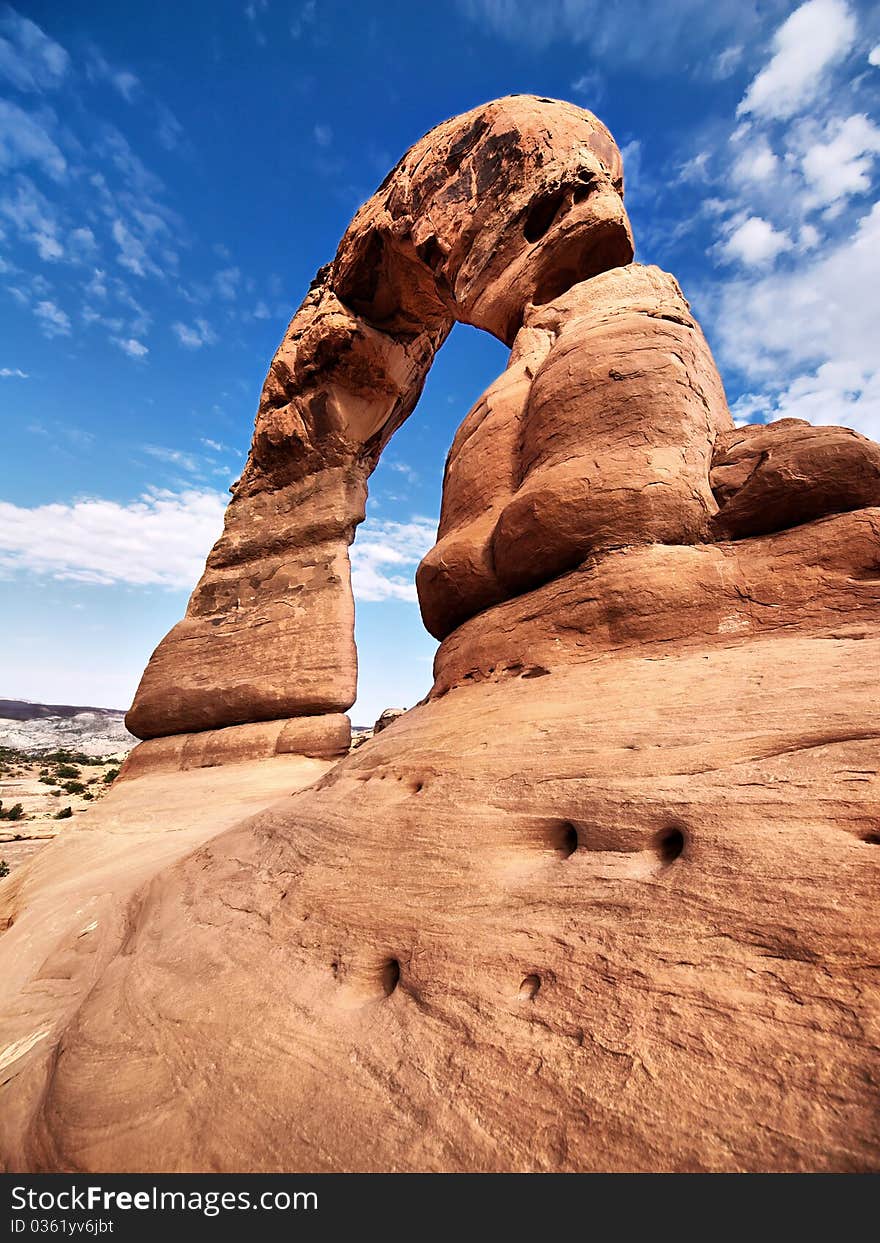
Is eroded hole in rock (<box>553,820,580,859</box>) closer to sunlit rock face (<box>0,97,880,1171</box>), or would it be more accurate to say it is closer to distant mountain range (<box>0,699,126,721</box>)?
sunlit rock face (<box>0,97,880,1171</box>)

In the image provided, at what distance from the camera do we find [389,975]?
2.06 metres

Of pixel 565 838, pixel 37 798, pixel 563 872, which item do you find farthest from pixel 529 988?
pixel 37 798

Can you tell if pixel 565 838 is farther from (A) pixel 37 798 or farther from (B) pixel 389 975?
(A) pixel 37 798

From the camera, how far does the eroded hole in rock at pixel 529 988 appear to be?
65.5 inches

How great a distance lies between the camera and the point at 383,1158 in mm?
1451

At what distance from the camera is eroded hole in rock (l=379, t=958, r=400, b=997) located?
203cm

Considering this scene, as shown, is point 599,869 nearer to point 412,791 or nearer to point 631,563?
point 412,791

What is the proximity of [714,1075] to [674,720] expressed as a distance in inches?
46.1

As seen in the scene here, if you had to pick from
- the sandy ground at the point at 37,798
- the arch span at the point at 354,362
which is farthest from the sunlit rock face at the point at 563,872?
the sandy ground at the point at 37,798

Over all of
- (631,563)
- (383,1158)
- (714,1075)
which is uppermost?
(631,563)

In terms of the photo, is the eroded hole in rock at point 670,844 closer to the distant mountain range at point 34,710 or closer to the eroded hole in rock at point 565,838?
the eroded hole in rock at point 565,838

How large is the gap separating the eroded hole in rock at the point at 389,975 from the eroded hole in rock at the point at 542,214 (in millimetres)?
6168

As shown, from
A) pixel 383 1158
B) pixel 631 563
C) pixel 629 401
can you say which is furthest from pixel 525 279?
pixel 383 1158

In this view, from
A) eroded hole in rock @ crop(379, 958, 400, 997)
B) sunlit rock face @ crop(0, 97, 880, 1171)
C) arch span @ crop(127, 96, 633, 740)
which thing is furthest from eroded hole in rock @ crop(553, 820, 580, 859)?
arch span @ crop(127, 96, 633, 740)
